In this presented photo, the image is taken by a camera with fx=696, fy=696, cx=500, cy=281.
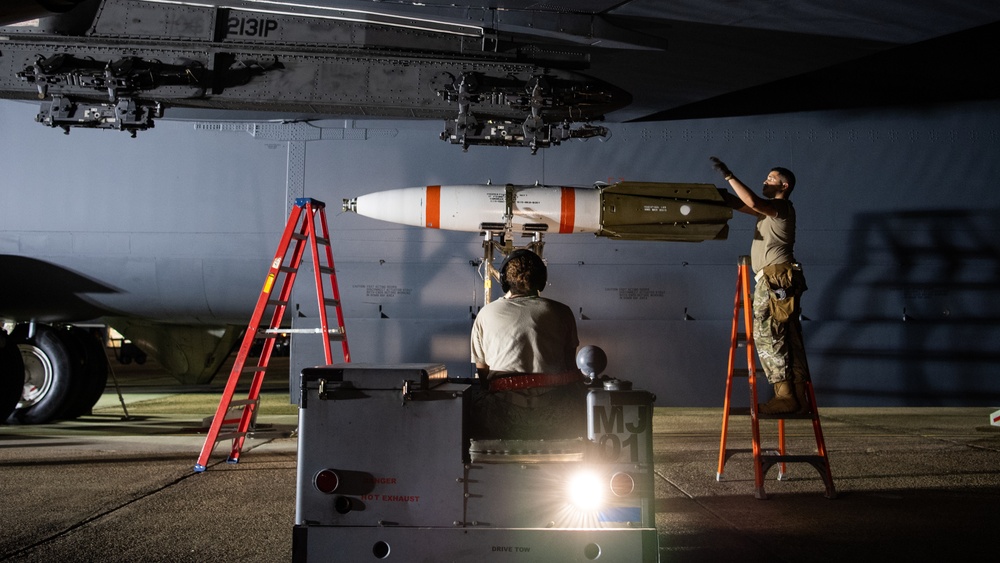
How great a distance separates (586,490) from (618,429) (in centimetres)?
28

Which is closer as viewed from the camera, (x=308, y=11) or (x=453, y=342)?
(x=308, y=11)

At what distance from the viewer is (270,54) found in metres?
6.77

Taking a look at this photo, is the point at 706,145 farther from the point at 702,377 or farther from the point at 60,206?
the point at 60,206

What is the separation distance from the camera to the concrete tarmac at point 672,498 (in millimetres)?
3391

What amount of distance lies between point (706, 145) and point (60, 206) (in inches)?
309

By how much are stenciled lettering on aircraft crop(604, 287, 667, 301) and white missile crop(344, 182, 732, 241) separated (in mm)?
1255

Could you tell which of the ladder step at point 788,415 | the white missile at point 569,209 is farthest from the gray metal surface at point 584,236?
the ladder step at point 788,415

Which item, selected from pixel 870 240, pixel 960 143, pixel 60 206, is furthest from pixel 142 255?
pixel 960 143

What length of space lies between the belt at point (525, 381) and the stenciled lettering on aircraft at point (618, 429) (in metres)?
0.24

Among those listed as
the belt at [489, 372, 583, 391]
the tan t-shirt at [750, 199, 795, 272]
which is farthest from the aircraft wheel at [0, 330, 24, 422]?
the tan t-shirt at [750, 199, 795, 272]

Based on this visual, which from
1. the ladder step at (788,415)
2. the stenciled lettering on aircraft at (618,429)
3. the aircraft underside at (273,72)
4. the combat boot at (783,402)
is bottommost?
the ladder step at (788,415)

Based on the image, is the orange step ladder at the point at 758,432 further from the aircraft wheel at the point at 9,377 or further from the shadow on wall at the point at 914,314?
the aircraft wheel at the point at 9,377

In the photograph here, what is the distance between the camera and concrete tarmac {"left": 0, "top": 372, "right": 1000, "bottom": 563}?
11.1ft

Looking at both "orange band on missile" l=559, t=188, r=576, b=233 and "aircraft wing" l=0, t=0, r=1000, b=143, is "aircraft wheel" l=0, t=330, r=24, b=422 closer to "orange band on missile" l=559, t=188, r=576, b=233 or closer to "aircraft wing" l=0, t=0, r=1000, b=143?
"aircraft wing" l=0, t=0, r=1000, b=143
